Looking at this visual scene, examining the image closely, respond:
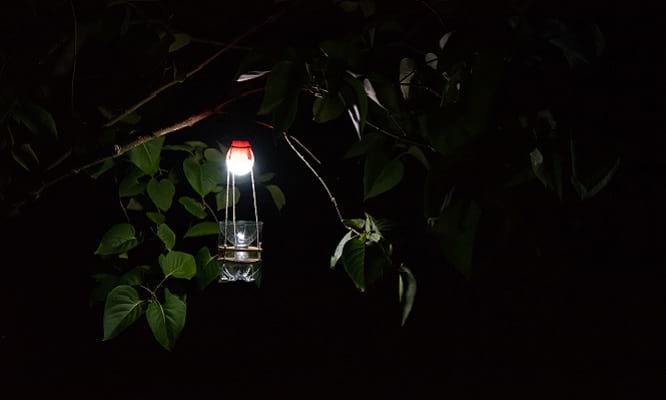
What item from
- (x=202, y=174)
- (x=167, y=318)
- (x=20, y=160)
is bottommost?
(x=167, y=318)

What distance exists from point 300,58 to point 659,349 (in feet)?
4.60

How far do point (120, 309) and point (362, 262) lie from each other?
0.48 m

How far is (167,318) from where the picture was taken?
1167 millimetres

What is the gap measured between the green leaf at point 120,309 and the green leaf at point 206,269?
131mm

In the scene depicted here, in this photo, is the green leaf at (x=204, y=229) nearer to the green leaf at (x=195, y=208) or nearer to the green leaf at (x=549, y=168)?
the green leaf at (x=195, y=208)

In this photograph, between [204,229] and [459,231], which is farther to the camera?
[204,229]

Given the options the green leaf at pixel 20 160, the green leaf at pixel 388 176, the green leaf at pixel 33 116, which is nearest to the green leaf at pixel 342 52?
the green leaf at pixel 388 176

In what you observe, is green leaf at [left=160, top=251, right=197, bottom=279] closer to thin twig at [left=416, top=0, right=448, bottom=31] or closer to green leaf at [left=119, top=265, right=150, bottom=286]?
green leaf at [left=119, top=265, right=150, bottom=286]

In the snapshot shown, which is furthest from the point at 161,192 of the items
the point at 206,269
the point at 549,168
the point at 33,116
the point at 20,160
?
the point at 549,168

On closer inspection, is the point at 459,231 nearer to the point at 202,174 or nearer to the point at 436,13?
the point at 436,13

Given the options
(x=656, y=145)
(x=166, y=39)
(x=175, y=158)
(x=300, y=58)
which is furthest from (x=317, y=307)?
(x=300, y=58)

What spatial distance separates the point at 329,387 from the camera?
1.67 metres

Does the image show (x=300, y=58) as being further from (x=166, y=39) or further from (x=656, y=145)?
(x=656, y=145)

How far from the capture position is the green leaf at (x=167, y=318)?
1.14 meters
